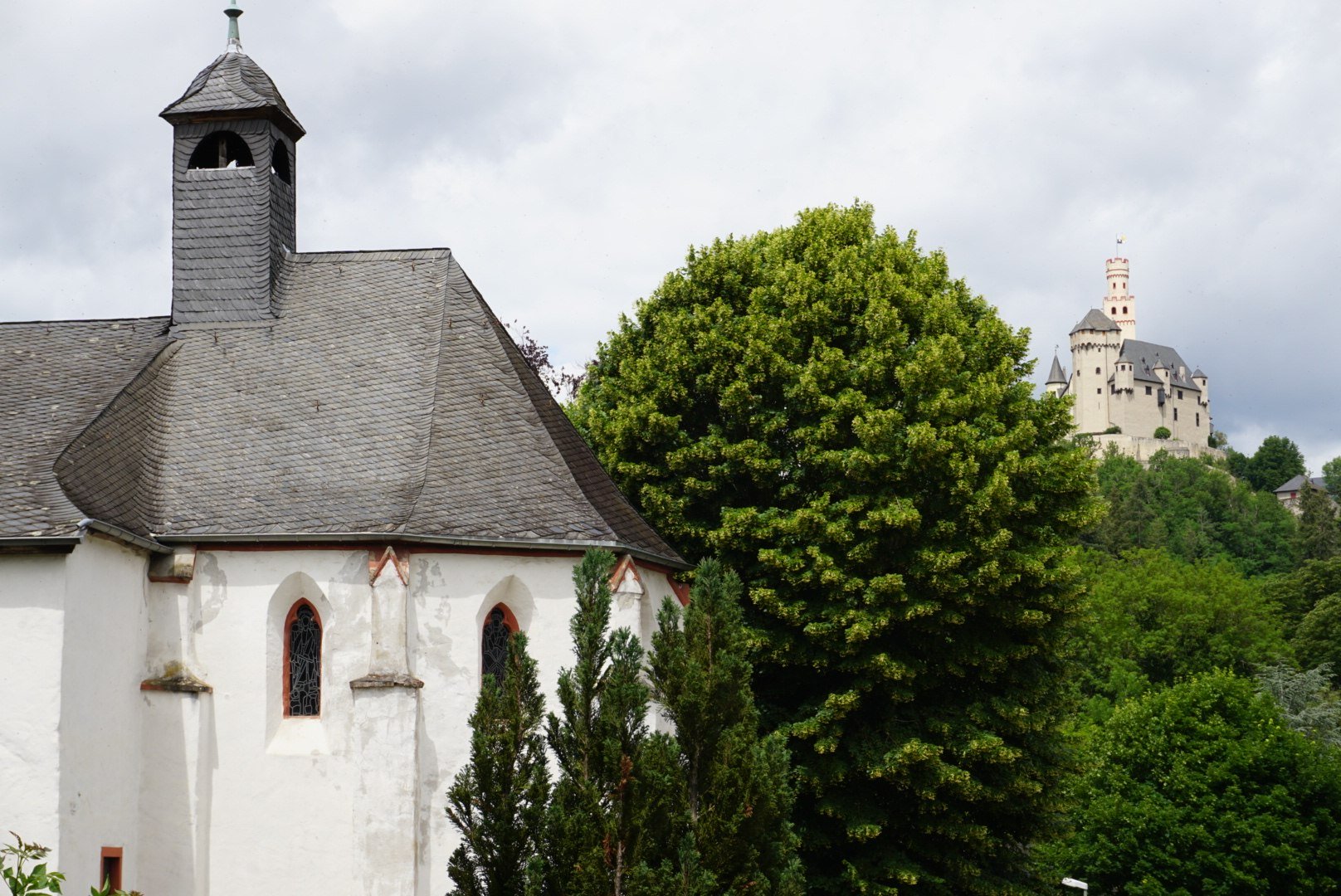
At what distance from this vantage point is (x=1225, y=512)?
120m

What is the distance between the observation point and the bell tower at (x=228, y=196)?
2233 centimetres

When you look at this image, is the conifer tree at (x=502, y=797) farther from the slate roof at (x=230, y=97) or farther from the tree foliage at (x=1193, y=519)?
the tree foliage at (x=1193, y=519)

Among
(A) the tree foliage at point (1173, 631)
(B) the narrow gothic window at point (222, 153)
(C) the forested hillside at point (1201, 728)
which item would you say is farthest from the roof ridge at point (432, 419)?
(A) the tree foliage at point (1173, 631)

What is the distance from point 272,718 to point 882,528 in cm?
917

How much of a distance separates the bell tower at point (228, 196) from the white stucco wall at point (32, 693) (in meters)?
6.13

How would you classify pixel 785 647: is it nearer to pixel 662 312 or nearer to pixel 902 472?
pixel 902 472

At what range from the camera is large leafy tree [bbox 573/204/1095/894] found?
2180cm

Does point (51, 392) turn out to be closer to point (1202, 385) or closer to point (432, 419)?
point (432, 419)

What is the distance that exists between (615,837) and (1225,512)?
11574 centimetres

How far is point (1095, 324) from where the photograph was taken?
17138 centimetres

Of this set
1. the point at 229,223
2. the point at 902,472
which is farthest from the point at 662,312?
the point at 229,223

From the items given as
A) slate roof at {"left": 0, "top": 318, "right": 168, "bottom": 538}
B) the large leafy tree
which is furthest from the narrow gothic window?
the large leafy tree

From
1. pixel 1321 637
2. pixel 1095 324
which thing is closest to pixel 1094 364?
pixel 1095 324

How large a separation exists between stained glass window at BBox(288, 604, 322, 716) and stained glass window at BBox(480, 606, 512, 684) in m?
2.15
